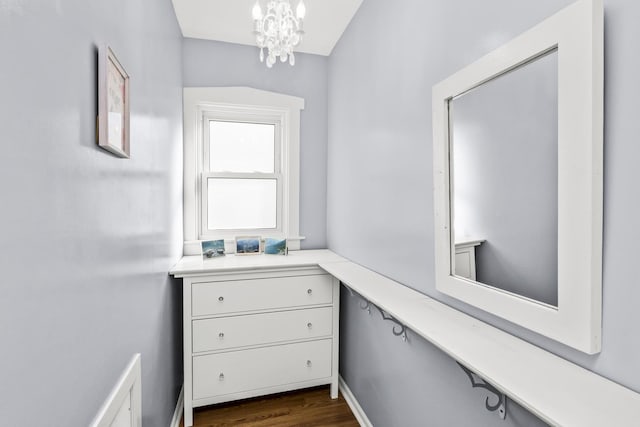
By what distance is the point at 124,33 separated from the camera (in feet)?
3.48

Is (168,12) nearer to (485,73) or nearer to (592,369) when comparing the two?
(485,73)

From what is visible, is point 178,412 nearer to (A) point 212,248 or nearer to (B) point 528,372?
(A) point 212,248

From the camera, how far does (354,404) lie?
199cm

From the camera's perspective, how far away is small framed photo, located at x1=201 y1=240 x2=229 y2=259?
7.25ft

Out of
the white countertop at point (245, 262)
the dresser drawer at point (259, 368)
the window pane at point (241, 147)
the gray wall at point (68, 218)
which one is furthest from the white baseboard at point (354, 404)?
the window pane at point (241, 147)

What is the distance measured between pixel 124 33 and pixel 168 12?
935 millimetres

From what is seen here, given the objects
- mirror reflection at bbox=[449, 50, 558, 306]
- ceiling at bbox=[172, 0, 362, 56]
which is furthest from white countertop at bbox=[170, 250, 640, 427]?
ceiling at bbox=[172, 0, 362, 56]

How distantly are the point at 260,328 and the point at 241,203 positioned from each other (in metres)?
1.06

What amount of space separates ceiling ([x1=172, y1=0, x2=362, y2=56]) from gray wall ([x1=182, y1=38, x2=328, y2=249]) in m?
0.10

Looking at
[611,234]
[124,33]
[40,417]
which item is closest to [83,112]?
[124,33]

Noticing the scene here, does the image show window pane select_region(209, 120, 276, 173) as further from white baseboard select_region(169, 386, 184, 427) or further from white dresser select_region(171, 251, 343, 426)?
white baseboard select_region(169, 386, 184, 427)

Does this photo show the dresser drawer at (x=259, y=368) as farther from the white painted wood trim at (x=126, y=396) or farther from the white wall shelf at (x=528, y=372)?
the white wall shelf at (x=528, y=372)

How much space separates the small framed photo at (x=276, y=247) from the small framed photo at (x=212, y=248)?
330mm

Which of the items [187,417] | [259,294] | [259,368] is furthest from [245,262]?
[187,417]
